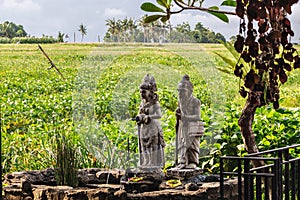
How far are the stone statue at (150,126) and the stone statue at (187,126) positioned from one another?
0.13 metres

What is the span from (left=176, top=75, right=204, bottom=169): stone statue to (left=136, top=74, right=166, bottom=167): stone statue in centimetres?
13

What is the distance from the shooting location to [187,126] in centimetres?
399

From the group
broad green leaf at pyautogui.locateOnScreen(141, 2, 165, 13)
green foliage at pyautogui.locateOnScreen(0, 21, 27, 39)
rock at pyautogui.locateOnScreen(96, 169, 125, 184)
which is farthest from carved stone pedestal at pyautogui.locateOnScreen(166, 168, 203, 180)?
green foliage at pyautogui.locateOnScreen(0, 21, 27, 39)

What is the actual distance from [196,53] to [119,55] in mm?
574

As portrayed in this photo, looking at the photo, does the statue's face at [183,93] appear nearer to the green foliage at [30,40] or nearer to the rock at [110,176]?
the rock at [110,176]

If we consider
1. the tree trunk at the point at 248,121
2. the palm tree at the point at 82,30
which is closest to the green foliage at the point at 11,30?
the palm tree at the point at 82,30

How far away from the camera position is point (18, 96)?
7422 millimetres

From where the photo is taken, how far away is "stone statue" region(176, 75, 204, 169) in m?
3.97

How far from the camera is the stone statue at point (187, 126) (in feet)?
13.0

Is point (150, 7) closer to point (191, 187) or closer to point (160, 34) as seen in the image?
point (191, 187)

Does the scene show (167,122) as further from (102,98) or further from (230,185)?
(230,185)

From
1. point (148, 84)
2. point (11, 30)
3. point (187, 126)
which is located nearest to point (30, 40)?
point (11, 30)

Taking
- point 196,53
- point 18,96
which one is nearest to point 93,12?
point 18,96

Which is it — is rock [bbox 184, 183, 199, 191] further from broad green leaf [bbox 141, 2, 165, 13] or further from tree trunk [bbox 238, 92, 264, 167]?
broad green leaf [bbox 141, 2, 165, 13]
